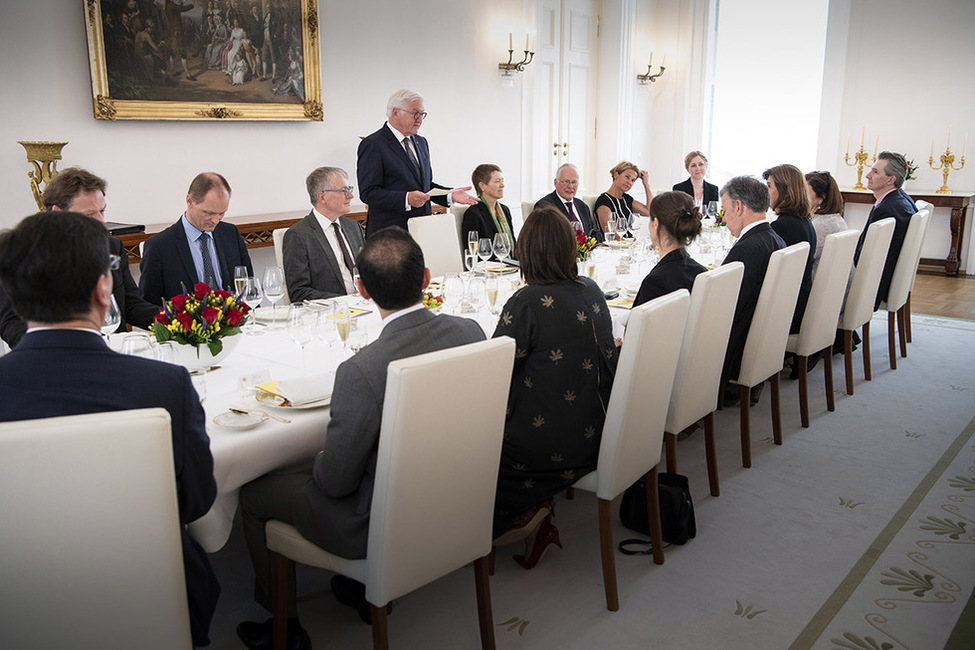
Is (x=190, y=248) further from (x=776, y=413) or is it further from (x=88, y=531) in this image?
(x=776, y=413)

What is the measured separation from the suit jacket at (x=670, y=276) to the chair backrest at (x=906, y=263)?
2520 mm

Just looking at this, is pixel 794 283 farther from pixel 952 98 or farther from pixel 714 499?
pixel 952 98

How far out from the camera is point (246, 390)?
234 cm

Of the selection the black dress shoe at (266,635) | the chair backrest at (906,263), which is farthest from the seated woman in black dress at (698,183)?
the black dress shoe at (266,635)

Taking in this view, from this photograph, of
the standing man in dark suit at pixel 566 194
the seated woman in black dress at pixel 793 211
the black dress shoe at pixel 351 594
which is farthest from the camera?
the standing man in dark suit at pixel 566 194

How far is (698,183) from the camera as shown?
6.62 m

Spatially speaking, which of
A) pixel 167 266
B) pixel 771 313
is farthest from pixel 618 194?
pixel 167 266

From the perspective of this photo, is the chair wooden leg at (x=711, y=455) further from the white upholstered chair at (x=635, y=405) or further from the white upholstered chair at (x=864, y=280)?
the white upholstered chair at (x=864, y=280)

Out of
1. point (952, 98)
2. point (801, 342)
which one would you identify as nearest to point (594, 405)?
point (801, 342)

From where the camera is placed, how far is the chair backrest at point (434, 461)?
5.86ft

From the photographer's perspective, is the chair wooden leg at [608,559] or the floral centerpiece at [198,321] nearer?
the floral centerpiece at [198,321]

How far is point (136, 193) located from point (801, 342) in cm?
411

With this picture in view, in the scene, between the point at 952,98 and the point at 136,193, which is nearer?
the point at 136,193

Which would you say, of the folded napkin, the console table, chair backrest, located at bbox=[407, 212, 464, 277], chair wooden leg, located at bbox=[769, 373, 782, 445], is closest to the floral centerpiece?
the folded napkin
